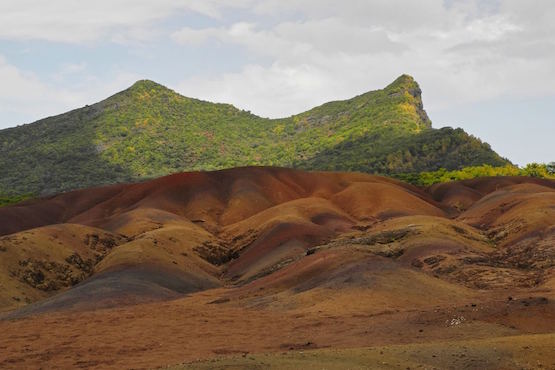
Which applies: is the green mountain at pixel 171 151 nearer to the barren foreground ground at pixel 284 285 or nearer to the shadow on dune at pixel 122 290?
the barren foreground ground at pixel 284 285

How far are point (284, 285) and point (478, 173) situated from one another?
3676 inches

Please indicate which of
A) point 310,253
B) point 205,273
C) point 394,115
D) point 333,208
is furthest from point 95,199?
point 394,115

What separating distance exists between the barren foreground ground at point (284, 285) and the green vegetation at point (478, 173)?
3566 cm

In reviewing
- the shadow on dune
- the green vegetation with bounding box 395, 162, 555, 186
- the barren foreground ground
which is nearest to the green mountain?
the green vegetation with bounding box 395, 162, 555, 186

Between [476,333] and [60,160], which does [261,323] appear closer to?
[476,333]

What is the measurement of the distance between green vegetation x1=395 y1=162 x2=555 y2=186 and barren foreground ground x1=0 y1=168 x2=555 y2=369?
117ft

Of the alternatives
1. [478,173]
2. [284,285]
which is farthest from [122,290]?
[478,173]

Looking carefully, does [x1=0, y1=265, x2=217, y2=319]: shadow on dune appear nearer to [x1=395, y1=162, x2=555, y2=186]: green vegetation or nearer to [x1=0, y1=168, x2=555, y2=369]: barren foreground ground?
[x1=0, y1=168, x2=555, y2=369]: barren foreground ground

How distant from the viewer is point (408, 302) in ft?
118

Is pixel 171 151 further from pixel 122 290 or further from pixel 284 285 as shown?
pixel 284 285

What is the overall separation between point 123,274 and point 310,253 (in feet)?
46.6

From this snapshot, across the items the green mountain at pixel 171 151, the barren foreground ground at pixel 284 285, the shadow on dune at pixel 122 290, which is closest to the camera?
the barren foreground ground at pixel 284 285

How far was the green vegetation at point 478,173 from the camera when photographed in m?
127

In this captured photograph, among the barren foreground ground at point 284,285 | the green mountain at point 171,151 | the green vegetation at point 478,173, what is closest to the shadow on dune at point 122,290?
the barren foreground ground at point 284,285
